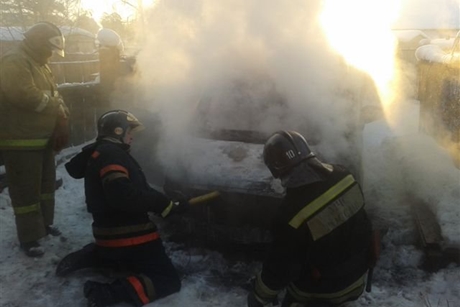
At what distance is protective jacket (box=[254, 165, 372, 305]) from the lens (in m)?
2.63

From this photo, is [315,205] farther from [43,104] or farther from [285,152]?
[43,104]

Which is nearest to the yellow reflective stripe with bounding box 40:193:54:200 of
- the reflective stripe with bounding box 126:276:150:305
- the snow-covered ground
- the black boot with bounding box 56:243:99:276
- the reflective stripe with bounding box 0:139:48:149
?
the snow-covered ground

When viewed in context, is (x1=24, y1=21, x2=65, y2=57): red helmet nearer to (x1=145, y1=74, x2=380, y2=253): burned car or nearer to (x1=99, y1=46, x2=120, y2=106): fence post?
(x1=145, y1=74, x2=380, y2=253): burned car

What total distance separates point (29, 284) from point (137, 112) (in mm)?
2935

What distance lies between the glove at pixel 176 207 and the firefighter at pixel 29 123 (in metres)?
1.70

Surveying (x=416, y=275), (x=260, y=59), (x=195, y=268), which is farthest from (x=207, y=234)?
(x=260, y=59)

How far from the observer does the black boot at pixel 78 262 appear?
4191 mm

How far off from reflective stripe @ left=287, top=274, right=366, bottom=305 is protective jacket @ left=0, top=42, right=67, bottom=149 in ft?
10.3

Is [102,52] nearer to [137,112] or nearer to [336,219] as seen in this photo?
[137,112]

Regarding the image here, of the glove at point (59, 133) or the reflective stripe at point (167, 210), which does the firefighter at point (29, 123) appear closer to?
the glove at point (59, 133)

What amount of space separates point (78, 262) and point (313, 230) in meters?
2.59

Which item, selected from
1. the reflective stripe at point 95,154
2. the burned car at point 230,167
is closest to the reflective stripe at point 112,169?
the reflective stripe at point 95,154

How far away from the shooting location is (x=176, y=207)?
3.91 meters

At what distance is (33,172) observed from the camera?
4605 mm
